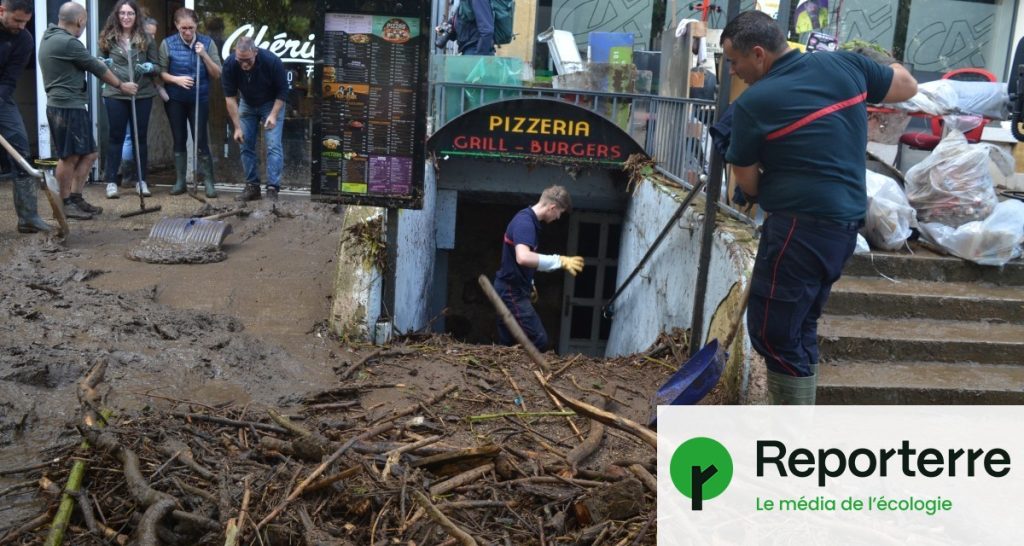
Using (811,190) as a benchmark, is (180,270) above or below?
below

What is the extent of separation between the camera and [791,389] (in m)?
4.30

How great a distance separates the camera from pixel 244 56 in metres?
8.84

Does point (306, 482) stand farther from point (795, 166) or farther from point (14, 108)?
point (14, 108)

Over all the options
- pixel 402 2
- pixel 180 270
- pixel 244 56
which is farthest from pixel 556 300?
pixel 402 2

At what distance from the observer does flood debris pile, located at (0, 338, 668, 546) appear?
3285 millimetres

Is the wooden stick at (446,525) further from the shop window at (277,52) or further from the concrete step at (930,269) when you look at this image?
the shop window at (277,52)

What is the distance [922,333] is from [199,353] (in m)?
4.31

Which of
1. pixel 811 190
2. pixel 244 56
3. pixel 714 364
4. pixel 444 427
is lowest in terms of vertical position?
pixel 444 427

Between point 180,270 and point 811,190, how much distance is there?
488cm

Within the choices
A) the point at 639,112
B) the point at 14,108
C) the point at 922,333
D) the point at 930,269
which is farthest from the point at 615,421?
the point at 14,108

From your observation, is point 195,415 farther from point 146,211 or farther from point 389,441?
point 146,211

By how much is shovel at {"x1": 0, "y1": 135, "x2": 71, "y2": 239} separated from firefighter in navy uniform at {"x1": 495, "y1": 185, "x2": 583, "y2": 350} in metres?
3.57

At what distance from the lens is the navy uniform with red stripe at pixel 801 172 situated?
4035 millimetres

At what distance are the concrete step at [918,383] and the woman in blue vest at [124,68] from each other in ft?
22.4
